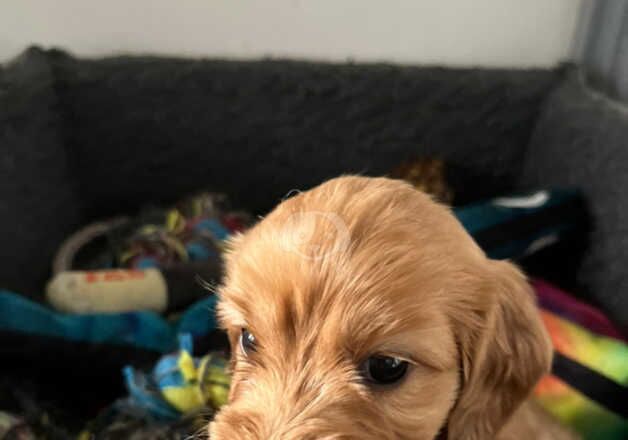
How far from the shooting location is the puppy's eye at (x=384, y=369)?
1.06 metres

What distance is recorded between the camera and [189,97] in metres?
2.32

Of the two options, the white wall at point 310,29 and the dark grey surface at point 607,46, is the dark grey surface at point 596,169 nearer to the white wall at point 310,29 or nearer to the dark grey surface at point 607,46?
the dark grey surface at point 607,46

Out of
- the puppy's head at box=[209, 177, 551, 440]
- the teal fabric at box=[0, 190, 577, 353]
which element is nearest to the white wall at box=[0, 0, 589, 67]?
the teal fabric at box=[0, 190, 577, 353]

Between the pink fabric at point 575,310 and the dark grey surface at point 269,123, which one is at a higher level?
the dark grey surface at point 269,123

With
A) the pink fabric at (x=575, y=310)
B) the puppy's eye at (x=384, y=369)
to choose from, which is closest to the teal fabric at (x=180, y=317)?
the pink fabric at (x=575, y=310)

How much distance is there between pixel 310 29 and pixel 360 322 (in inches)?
61.1

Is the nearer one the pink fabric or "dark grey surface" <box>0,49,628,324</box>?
the pink fabric

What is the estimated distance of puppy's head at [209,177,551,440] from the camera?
1.05 meters

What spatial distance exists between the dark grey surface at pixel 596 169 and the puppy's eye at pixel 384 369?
1.04 meters

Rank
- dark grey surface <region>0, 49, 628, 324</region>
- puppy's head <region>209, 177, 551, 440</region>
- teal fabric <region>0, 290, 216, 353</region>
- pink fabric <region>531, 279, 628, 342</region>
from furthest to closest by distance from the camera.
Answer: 1. dark grey surface <region>0, 49, 628, 324</region>
2. pink fabric <region>531, 279, 628, 342</region>
3. teal fabric <region>0, 290, 216, 353</region>
4. puppy's head <region>209, 177, 551, 440</region>

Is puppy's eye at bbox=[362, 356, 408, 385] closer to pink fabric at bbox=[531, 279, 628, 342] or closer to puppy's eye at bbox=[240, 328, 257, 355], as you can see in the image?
puppy's eye at bbox=[240, 328, 257, 355]

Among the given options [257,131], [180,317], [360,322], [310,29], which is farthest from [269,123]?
[360,322]

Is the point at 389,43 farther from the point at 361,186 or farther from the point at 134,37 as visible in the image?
the point at 361,186

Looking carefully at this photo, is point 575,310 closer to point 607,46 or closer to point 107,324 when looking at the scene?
point 607,46
